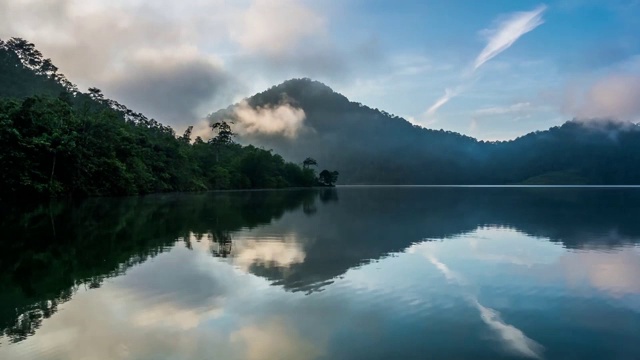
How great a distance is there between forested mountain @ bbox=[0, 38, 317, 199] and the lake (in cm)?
2734

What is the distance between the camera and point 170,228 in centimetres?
2044

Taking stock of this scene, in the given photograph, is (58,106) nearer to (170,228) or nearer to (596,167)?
(170,228)

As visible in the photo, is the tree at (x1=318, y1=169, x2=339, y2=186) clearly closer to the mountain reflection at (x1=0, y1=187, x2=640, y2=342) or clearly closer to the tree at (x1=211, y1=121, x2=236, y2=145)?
the tree at (x1=211, y1=121, x2=236, y2=145)

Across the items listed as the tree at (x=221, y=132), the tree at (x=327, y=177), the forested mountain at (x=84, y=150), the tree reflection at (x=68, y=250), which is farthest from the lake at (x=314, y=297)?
the tree at (x=327, y=177)

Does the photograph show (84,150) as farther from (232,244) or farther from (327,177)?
(327,177)

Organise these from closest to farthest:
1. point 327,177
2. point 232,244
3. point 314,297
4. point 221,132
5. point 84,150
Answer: point 314,297
point 232,244
point 84,150
point 221,132
point 327,177

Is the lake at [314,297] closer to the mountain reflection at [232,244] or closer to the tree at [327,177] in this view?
the mountain reflection at [232,244]

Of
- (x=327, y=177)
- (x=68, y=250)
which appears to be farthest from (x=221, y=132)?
(x=68, y=250)

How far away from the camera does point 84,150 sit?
48031 mm

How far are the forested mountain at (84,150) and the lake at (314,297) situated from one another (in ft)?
89.7

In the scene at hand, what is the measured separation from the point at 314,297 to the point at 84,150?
156 ft

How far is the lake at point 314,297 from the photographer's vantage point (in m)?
6.28

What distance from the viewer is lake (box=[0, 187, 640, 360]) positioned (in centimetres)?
628

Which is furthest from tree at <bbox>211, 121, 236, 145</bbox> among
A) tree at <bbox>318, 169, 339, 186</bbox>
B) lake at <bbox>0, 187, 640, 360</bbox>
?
lake at <bbox>0, 187, 640, 360</bbox>
